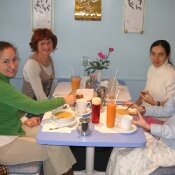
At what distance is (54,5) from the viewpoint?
3.22 metres

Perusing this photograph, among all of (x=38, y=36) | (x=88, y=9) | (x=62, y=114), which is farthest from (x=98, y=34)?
(x=62, y=114)

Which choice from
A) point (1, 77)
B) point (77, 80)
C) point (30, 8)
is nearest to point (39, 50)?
point (77, 80)

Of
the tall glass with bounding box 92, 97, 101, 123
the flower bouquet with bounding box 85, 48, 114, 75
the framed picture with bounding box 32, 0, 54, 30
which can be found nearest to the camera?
the tall glass with bounding box 92, 97, 101, 123

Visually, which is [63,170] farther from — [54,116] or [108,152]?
[108,152]

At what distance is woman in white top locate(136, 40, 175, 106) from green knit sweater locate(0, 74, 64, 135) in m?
0.95

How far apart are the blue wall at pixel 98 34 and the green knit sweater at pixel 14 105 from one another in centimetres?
149

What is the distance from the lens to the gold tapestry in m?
3.21

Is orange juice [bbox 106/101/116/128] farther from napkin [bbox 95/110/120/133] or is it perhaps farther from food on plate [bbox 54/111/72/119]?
food on plate [bbox 54/111/72/119]

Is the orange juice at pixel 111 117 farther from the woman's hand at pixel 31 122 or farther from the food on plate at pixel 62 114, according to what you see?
the woman's hand at pixel 31 122

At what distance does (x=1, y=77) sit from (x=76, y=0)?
65.7 inches

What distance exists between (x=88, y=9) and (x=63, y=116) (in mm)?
1746

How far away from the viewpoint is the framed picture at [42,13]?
3.21 meters

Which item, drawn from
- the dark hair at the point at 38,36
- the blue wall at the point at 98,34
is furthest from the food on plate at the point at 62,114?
the blue wall at the point at 98,34

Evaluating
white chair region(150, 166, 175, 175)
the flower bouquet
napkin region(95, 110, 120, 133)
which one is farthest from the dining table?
the flower bouquet
